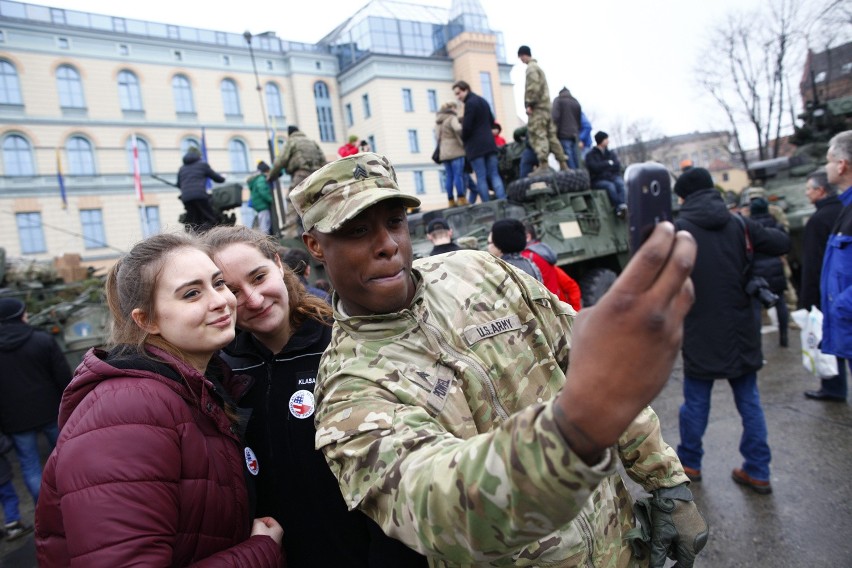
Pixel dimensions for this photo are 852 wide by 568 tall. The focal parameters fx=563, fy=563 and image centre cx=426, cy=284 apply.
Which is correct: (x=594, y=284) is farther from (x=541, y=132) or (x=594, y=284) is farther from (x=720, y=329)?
(x=720, y=329)

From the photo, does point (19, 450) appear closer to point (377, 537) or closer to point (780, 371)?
point (377, 537)

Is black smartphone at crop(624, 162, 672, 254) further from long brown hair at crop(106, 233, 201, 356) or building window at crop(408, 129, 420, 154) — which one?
building window at crop(408, 129, 420, 154)

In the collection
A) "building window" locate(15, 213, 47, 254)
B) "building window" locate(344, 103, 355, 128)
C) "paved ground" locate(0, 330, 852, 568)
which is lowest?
"paved ground" locate(0, 330, 852, 568)

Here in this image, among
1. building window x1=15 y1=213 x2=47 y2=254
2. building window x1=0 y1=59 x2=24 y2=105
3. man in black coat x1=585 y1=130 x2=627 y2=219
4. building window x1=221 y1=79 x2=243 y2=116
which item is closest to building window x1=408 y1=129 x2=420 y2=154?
building window x1=221 y1=79 x2=243 y2=116

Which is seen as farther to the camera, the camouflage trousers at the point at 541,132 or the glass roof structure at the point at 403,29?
the glass roof structure at the point at 403,29

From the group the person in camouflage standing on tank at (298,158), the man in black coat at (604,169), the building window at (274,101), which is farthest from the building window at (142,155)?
the man in black coat at (604,169)

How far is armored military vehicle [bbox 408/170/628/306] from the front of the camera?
7.43 metres

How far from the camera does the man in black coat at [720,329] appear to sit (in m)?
3.74

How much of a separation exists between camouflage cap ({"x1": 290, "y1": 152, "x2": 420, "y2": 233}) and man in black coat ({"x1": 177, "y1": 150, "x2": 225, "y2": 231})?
762 cm

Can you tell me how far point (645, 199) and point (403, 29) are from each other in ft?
117

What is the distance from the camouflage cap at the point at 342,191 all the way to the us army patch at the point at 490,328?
14.9 inches

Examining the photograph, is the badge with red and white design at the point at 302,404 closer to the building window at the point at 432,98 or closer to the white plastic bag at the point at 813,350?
the white plastic bag at the point at 813,350

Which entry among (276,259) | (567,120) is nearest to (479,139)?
(567,120)

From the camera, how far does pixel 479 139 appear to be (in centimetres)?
842
